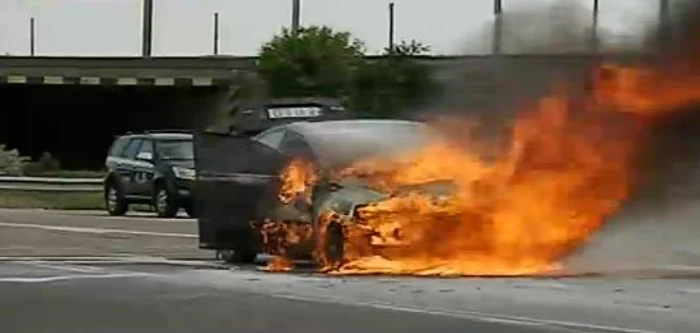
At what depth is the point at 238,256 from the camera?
20.1 m

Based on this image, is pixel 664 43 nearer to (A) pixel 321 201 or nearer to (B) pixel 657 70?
(B) pixel 657 70

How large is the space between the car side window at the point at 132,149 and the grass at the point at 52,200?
2654 millimetres

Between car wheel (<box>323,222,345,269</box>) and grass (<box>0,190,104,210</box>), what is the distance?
2000cm

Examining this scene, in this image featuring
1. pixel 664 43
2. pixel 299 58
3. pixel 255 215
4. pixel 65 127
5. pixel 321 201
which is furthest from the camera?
pixel 65 127

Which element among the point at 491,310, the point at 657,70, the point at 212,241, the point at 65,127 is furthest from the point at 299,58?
the point at 491,310

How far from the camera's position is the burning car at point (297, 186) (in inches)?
711

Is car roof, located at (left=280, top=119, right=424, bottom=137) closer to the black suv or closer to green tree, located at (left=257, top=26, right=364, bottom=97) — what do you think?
the black suv

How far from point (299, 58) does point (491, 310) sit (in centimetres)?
3686

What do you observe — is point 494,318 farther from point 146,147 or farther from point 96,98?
point 96,98

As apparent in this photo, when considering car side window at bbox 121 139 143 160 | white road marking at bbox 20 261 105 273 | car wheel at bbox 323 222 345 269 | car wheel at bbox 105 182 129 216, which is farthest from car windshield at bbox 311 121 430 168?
car side window at bbox 121 139 143 160

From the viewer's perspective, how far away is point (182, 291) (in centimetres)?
1611

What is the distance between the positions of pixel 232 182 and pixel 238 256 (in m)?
0.97

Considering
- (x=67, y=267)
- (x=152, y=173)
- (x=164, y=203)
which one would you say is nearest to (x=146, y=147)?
(x=152, y=173)

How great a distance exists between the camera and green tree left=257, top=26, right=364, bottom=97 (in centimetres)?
4609
